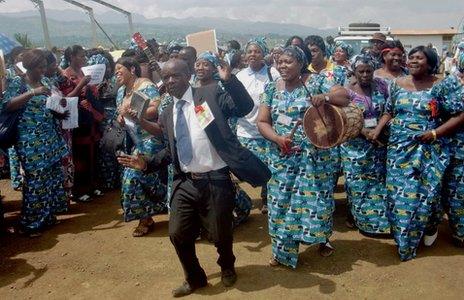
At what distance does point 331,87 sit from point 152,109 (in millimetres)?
1890

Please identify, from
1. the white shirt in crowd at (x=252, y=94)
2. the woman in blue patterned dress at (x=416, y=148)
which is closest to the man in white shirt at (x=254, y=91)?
the white shirt in crowd at (x=252, y=94)

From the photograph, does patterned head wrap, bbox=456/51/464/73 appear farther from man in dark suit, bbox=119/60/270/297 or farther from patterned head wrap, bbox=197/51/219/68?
patterned head wrap, bbox=197/51/219/68

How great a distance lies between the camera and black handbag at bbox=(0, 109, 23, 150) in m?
4.93

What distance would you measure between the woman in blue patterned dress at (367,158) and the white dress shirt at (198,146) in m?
1.86

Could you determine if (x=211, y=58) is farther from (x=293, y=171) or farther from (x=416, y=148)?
(x=416, y=148)

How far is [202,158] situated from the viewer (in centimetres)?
354

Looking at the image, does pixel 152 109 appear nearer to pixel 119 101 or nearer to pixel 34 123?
pixel 119 101

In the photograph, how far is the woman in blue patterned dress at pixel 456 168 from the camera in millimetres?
4078

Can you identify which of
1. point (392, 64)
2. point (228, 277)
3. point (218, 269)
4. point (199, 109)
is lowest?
point (218, 269)

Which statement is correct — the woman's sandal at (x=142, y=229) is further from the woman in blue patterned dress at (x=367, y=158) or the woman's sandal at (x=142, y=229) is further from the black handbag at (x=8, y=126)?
the woman in blue patterned dress at (x=367, y=158)

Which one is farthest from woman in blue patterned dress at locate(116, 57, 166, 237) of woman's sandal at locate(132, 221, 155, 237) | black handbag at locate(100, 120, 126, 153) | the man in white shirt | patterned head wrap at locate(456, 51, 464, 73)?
patterned head wrap at locate(456, 51, 464, 73)

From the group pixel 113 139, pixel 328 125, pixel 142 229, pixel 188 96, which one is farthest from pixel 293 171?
pixel 113 139

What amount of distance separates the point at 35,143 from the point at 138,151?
1394mm

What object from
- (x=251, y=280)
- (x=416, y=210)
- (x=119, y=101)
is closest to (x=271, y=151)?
(x=251, y=280)
